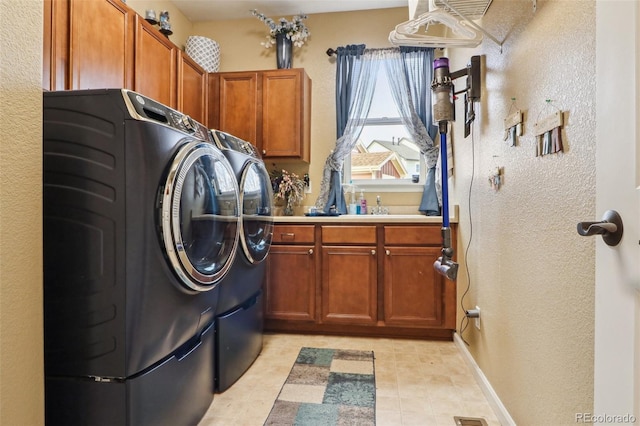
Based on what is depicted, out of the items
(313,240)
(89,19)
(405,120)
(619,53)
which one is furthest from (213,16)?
(619,53)

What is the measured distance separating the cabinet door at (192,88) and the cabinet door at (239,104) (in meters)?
0.11

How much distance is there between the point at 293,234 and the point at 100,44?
1655mm

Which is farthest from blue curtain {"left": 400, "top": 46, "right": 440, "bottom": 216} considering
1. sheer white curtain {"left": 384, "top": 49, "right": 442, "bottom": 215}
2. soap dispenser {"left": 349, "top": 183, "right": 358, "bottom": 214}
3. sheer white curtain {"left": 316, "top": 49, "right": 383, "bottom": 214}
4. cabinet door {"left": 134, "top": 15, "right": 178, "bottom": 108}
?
cabinet door {"left": 134, "top": 15, "right": 178, "bottom": 108}

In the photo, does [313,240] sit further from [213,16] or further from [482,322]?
[213,16]

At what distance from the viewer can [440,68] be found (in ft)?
5.66

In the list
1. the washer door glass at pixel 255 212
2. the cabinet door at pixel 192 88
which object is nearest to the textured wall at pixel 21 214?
the washer door glass at pixel 255 212

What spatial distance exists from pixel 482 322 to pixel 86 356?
1.73 m

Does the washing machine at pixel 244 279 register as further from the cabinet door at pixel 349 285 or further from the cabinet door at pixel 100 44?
the cabinet door at pixel 100 44

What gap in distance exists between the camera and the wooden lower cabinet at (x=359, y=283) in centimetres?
236

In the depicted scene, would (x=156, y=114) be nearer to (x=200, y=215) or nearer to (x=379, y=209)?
(x=200, y=215)

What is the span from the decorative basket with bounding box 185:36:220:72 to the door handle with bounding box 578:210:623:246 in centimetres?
317

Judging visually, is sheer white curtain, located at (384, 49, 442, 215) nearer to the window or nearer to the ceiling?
the window

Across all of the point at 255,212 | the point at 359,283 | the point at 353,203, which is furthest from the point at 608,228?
the point at 353,203

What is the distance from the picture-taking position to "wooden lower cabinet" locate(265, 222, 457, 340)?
2.36m
